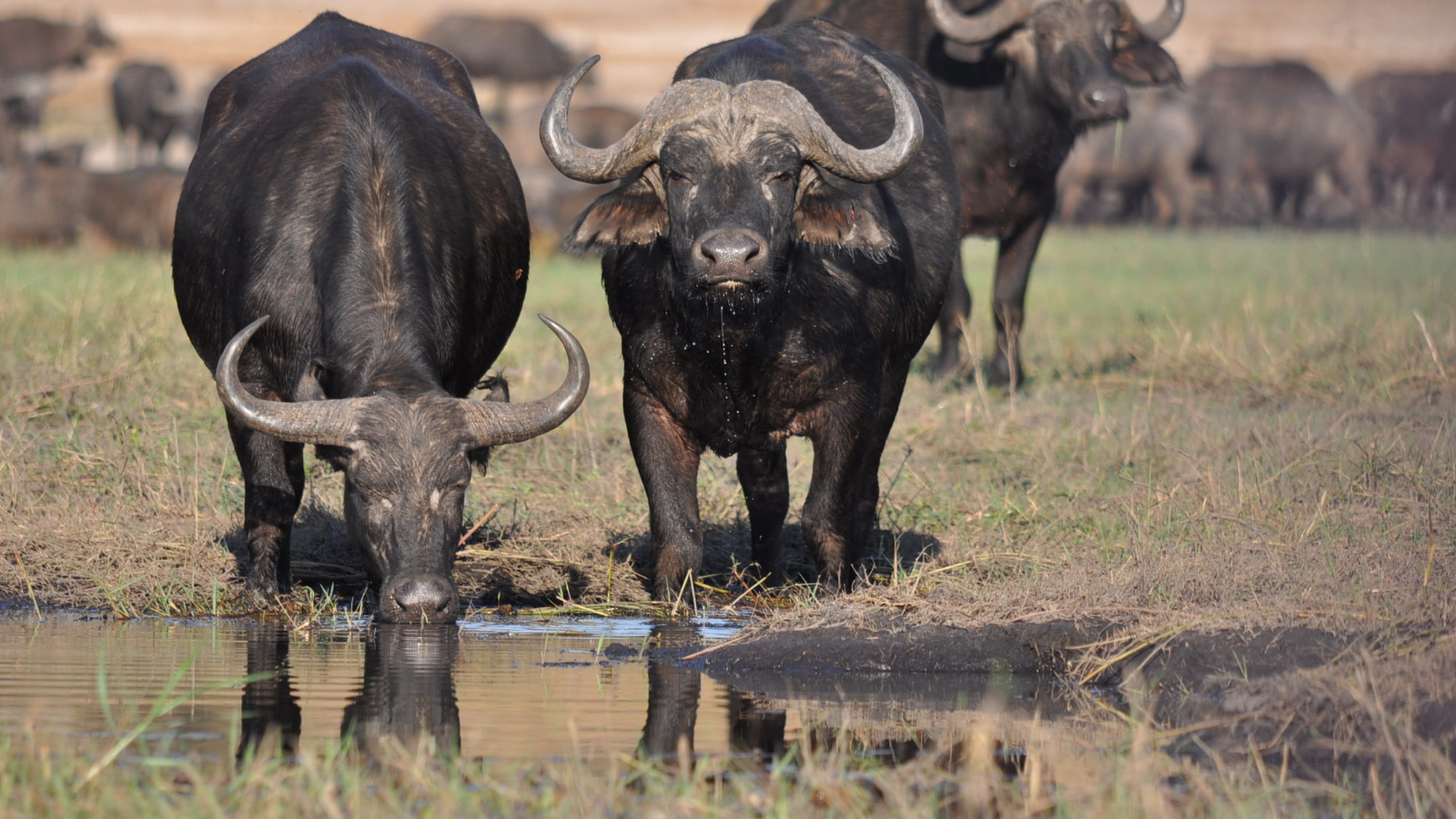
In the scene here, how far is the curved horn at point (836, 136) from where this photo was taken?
233 inches

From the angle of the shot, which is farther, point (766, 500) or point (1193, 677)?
point (766, 500)

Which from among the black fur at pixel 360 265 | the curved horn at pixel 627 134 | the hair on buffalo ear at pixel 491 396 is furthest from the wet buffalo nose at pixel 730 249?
the black fur at pixel 360 265

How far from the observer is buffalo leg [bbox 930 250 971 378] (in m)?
10.9

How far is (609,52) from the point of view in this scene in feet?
144

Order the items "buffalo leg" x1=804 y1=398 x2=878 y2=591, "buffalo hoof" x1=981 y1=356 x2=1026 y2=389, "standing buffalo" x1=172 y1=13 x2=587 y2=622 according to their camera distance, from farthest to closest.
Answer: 1. "buffalo hoof" x1=981 y1=356 x2=1026 y2=389
2. "buffalo leg" x1=804 y1=398 x2=878 y2=591
3. "standing buffalo" x1=172 y1=13 x2=587 y2=622

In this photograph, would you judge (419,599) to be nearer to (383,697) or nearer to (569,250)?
(383,697)

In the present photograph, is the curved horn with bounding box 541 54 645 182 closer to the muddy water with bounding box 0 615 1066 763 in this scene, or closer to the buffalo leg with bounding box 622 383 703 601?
the buffalo leg with bounding box 622 383 703 601

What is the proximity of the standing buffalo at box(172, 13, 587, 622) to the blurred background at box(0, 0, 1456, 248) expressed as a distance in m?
10.4

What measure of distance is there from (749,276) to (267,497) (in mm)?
2002

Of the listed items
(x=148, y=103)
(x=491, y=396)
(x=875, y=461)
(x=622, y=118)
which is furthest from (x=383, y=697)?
(x=148, y=103)

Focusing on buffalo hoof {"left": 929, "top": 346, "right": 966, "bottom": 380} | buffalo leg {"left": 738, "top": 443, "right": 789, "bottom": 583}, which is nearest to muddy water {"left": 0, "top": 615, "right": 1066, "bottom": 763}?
buffalo leg {"left": 738, "top": 443, "right": 789, "bottom": 583}

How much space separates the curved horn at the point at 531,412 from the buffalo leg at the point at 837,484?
1.08 meters

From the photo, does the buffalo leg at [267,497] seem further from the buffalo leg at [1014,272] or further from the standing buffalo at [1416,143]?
the standing buffalo at [1416,143]

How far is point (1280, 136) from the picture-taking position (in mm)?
28625
